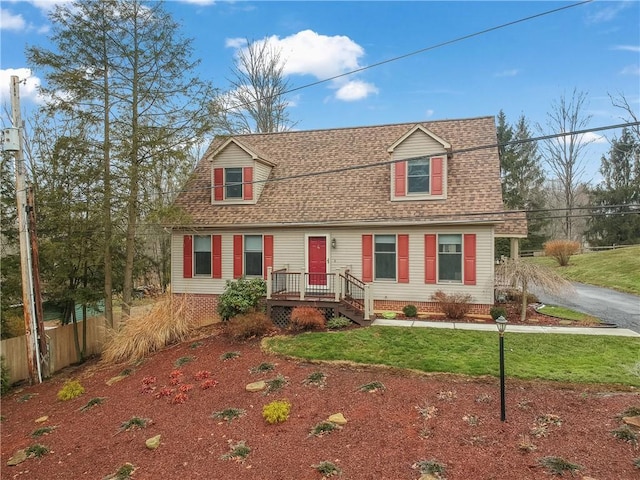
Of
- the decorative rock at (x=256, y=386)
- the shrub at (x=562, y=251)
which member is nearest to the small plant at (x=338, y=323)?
the decorative rock at (x=256, y=386)

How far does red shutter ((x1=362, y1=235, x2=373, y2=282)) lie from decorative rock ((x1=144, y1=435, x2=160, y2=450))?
8.34 meters

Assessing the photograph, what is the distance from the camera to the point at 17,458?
6672 mm

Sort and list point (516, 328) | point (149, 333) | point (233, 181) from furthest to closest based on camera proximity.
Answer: point (233, 181), point (149, 333), point (516, 328)

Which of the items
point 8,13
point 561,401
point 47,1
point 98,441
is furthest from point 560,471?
point 47,1

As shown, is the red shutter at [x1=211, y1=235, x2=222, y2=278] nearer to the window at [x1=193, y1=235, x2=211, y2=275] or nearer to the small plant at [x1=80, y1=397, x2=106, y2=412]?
the window at [x1=193, y1=235, x2=211, y2=275]

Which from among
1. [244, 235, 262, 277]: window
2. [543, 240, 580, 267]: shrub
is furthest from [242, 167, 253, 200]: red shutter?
[543, 240, 580, 267]: shrub

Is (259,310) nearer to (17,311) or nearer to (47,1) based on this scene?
(17,311)

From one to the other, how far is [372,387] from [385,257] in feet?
21.7

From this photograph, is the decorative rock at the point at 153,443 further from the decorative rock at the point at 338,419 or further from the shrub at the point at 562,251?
the shrub at the point at 562,251

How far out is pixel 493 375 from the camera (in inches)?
284

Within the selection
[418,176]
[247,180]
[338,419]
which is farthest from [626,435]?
[247,180]

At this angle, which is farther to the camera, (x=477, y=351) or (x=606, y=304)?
(x=606, y=304)

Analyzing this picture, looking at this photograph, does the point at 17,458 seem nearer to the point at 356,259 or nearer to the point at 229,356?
the point at 229,356

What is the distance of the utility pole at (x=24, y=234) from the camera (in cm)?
1032
